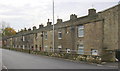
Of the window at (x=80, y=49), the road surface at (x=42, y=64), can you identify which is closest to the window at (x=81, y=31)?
the window at (x=80, y=49)

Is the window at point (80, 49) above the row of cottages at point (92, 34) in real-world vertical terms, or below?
below

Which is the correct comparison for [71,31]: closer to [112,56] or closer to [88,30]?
[88,30]

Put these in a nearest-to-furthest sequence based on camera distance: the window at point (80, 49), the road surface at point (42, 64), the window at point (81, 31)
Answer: the road surface at point (42, 64), the window at point (80, 49), the window at point (81, 31)

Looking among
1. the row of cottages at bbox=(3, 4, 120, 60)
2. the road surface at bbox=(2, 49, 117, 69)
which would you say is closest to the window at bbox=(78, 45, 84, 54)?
the row of cottages at bbox=(3, 4, 120, 60)

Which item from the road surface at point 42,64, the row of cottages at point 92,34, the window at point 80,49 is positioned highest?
the row of cottages at point 92,34

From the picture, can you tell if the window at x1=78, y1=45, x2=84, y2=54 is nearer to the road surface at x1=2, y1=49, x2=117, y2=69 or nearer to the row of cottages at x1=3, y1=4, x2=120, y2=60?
the row of cottages at x1=3, y1=4, x2=120, y2=60

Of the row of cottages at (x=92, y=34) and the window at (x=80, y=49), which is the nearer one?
the row of cottages at (x=92, y=34)

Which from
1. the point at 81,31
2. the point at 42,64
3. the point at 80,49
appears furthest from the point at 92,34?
the point at 42,64

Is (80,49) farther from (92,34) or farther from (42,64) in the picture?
(42,64)

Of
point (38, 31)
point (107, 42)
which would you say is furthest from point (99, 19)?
point (38, 31)

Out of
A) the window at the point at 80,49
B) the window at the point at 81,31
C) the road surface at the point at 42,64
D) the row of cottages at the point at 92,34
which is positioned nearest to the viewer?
the road surface at the point at 42,64

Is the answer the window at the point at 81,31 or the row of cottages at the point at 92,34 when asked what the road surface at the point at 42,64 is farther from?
the window at the point at 81,31

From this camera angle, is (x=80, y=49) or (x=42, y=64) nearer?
(x=42, y=64)

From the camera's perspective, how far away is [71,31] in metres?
30.5
